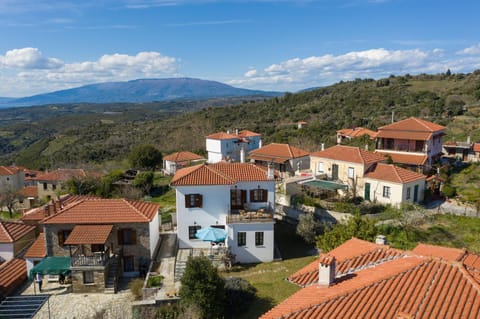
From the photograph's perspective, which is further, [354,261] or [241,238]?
[241,238]

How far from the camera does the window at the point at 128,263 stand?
24.8 meters

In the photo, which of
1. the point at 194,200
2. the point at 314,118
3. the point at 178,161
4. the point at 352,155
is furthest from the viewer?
the point at 314,118

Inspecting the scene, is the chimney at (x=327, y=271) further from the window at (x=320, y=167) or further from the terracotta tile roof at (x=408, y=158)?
the terracotta tile roof at (x=408, y=158)

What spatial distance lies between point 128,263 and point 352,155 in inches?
924

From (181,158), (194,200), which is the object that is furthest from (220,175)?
(181,158)

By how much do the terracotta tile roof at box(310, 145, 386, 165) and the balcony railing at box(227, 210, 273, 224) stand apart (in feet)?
44.5

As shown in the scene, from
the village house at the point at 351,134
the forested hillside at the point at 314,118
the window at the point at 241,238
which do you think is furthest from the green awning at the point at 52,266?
the village house at the point at 351,134

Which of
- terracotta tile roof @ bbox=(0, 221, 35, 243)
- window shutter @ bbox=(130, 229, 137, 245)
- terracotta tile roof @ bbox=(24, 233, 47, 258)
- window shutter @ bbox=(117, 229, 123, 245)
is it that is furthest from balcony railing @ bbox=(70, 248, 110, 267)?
terracotta tile roof @ bbox=(0, 221, 35, 243)

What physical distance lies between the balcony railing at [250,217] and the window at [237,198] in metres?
1.47

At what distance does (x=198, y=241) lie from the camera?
26.7 metres

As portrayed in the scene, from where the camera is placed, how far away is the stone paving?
63.7ft

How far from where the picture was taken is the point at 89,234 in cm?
2308

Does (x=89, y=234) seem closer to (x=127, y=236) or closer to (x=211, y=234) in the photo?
(x=127, y=236)

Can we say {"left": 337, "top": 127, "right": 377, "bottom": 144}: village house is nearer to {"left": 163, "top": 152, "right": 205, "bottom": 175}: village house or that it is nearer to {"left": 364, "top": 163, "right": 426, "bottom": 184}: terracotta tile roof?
{"left": 364, "top": 163, "right": 426, "bottom": 184}: terracotta tile roof
